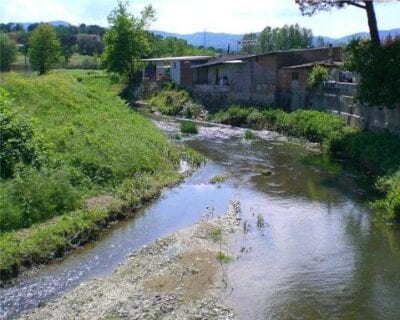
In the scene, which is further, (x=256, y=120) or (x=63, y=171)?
(x=256, y=120)

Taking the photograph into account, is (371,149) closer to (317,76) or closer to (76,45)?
(317,76)

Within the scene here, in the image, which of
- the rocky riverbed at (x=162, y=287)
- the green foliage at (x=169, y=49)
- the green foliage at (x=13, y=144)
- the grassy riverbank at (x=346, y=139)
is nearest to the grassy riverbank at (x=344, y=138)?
the grassy riverbank at (x=346, y=139)

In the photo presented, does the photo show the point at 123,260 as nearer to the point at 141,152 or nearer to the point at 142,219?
the point at 142,219

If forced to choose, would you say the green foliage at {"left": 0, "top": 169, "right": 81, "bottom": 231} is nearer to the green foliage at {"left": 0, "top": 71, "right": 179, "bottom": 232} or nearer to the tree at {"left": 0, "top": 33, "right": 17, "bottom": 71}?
the green foliage at {"left": 0, "top": 71, "right": 179, "bottom": 232}

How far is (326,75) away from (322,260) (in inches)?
1031

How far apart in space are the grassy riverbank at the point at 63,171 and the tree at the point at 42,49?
116 ft

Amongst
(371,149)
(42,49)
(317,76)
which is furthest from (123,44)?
(371,149)

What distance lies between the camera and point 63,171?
1922 centimetres

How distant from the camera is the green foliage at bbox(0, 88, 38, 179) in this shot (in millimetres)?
18328

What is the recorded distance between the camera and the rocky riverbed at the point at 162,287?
1214 cm

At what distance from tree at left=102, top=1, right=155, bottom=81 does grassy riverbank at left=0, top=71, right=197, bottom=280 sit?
3601 centimetres

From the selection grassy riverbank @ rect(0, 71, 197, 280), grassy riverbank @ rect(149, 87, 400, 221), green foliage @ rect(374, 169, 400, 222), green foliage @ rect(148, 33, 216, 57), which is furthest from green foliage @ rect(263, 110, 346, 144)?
green foliage @ rect(148, 33, 216, 57)

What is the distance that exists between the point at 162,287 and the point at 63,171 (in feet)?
24.6

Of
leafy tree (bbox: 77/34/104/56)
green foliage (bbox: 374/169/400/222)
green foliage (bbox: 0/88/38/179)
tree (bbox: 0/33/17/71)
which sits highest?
leafy tree (bbox: 77/34/104/56)
